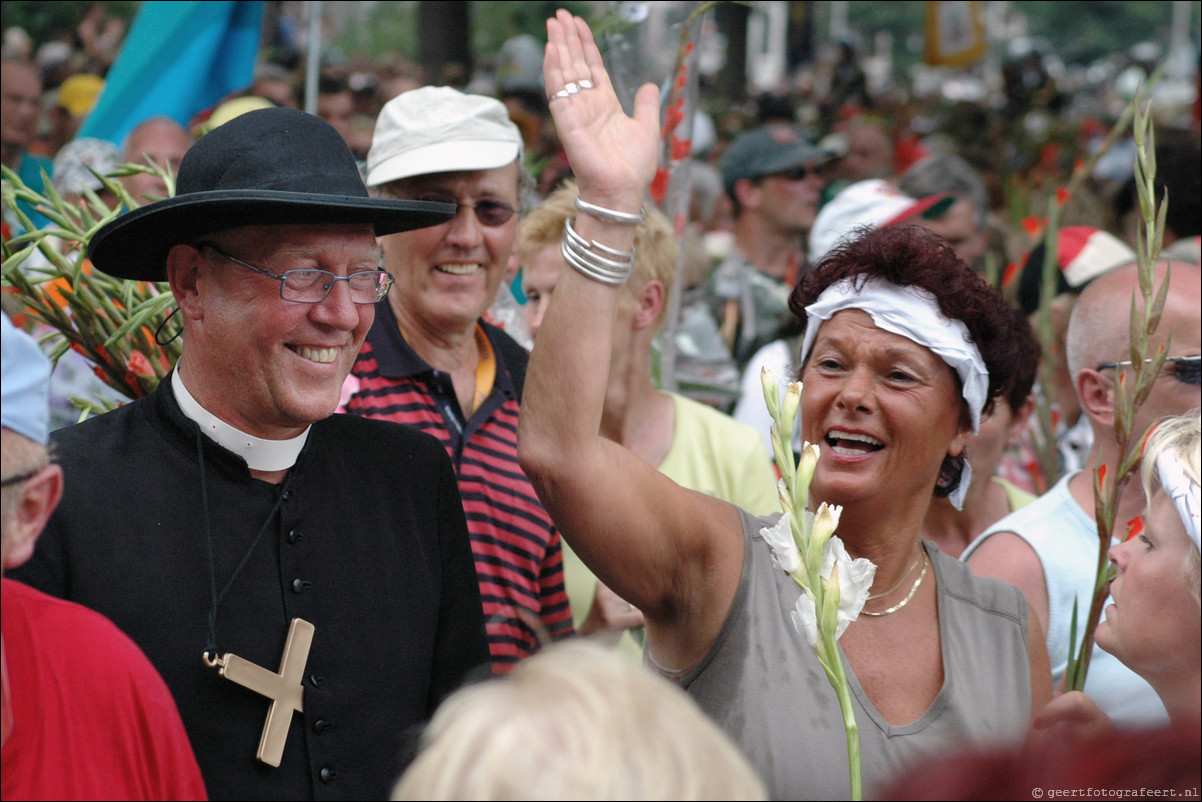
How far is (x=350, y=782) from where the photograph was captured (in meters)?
2.00

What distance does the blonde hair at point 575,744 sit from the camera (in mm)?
1147

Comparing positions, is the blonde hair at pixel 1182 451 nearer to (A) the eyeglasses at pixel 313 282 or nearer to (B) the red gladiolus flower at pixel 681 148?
(A) the eyeglasses at pixel 313 282

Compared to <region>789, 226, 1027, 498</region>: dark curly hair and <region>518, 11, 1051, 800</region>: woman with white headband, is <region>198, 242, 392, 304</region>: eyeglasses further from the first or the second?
<region>789, 226, 1027, 498</region>: dark curly hair

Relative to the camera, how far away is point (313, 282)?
2.07 meters

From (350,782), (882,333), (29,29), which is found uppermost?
(29,29)

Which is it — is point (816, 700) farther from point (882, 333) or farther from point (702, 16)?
point (702, 16)

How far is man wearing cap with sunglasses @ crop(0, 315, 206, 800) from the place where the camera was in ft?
4.83

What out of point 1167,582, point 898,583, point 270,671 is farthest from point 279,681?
point 1167,582

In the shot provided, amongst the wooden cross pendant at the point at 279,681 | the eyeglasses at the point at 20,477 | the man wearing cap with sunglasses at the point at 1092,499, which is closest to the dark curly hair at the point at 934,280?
the man wearing cap with sunglasses at the point at 1092,499

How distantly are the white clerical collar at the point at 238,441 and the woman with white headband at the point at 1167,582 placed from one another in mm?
1280

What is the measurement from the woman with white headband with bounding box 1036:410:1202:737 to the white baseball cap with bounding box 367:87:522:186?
1.69 meters

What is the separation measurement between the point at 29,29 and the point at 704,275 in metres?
10.5

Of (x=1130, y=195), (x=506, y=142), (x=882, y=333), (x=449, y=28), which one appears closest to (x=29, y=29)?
(x=449, y=28)

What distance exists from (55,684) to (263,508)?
0.58 metres
